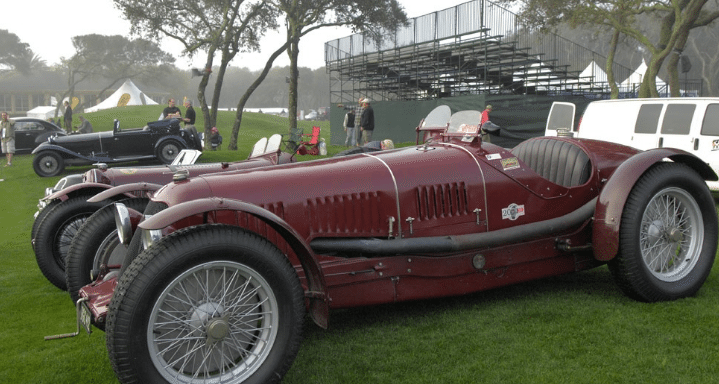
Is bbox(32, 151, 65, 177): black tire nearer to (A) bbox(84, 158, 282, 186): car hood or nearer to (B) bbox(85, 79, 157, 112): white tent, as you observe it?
(A) bbox(84, 158, 282, 186): car hood

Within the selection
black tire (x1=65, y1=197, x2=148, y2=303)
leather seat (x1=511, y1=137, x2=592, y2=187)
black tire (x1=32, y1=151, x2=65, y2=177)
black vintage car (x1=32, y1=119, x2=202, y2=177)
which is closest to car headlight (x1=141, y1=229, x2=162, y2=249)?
black tire (x1=65, y1=197, x2=148, y2=303)

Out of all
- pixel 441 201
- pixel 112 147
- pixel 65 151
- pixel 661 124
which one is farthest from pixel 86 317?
pixel 65 151

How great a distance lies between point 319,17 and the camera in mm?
22531

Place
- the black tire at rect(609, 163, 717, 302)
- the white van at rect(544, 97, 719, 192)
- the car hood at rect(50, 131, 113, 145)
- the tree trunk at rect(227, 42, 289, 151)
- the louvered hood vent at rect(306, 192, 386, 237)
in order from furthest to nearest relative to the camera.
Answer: the tree trunk at rect(227, 42, 289, 151), the car hood at rect(50, 131, 113, 145), the white van at rect(544, 97, 719, 192), the black tire at rect(609, 163, 717, 302), the louvered hood vent at rect(306, 192, 386, 237)

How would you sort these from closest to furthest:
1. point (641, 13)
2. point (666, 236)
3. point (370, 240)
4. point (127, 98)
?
point (370, 240)
point (666, 236)
point (641, 13)
point (127, 98)

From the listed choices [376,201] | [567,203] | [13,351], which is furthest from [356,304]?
[13,351]

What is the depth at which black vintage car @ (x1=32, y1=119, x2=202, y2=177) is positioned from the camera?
1664 cm

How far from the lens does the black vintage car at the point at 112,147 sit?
16.6m

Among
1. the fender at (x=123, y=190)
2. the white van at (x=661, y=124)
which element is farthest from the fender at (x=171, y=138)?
the fender at (x=123, y=190)

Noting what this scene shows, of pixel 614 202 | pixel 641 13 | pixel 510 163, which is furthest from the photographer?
pixel 641 13

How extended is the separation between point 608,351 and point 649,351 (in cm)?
22

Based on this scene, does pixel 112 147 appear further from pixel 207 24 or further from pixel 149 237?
pixel 149 237

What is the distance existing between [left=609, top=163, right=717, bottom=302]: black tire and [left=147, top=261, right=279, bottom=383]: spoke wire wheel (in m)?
2.64

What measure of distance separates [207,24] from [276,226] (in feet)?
69.8
